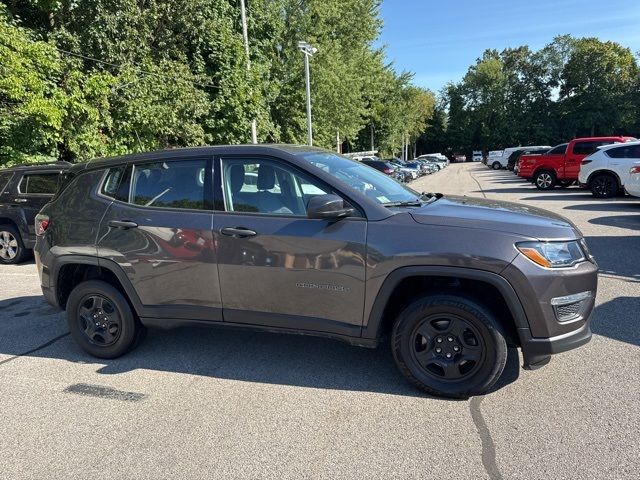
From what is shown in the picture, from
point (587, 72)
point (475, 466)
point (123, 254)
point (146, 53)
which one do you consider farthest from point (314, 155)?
point (587, 72)

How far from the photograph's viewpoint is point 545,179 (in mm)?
18859

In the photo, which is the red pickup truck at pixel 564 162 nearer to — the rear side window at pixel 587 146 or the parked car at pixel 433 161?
the rear side window at pixel 587 146

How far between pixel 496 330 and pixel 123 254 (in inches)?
118

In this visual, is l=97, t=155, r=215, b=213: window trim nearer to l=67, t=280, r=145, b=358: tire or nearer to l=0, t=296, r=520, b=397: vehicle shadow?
l=67, t=280, r=145, b=358: tire

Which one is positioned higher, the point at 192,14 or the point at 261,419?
the point at 192,14

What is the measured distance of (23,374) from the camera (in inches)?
160

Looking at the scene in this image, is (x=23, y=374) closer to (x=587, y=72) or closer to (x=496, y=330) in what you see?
Result: (x=496, y=330)

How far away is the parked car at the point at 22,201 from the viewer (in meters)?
8.37

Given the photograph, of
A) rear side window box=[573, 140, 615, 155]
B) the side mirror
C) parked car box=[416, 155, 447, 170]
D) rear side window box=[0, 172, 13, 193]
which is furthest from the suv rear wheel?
parked car box=[416, 155, 447, 170]

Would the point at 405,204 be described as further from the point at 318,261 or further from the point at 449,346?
the point at 449,346

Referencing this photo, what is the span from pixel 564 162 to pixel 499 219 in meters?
17.1

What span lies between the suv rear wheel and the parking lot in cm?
445

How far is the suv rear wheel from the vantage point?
852 centimetres

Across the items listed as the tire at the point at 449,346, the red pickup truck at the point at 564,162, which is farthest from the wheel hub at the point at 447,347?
the red pickup truck at the point at 564,162
